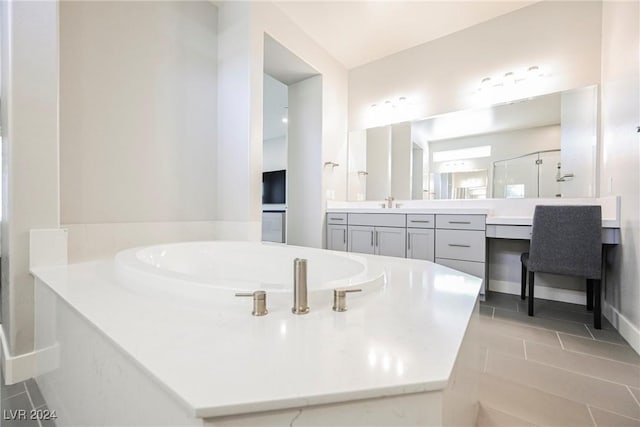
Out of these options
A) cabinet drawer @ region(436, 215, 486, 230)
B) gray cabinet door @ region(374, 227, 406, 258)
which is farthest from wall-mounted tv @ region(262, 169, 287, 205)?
cabinet drawer @ region(436, 215, 486, 230)

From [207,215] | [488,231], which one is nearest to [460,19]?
[488,231]

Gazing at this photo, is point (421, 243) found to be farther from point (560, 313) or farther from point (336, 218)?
point (560, 313)

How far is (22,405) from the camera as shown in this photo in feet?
3.85

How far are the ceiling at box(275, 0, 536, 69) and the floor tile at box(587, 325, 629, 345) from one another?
273cm

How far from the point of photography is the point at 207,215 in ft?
8.45

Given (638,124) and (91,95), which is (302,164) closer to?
(91,95)

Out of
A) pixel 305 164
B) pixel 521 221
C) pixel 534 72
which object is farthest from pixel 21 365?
pixel 534 72

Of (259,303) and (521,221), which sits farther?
(521,221)

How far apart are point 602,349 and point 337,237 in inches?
86.2

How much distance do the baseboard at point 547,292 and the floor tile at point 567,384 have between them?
1.38 meters

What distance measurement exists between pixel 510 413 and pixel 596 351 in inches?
36.0

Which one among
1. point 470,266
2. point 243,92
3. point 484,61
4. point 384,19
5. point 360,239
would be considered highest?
point 384,19

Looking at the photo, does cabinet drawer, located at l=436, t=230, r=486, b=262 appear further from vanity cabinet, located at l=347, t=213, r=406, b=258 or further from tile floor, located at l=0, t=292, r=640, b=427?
tile floor, located at l=0, t=292, r=640, b=427

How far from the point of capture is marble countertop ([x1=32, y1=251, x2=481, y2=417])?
49 centimetres
